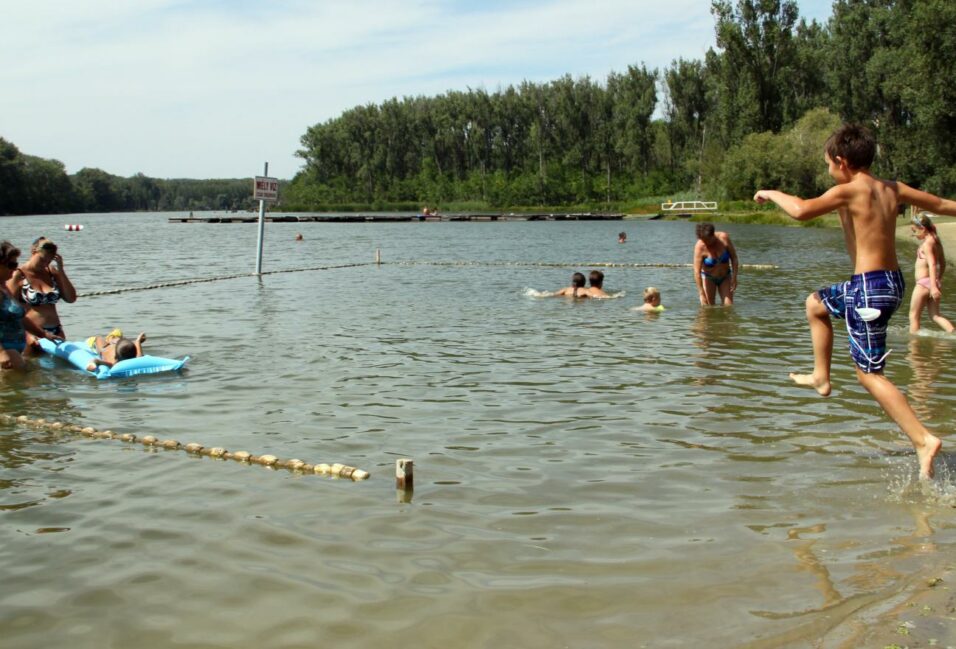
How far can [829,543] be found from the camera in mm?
5305

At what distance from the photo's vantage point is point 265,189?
2581 cm

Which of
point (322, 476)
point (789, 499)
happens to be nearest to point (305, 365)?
point (322, 476)

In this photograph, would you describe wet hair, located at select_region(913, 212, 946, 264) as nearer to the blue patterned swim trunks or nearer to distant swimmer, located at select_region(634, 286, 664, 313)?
distant swimmer, located at select_region(634, 286, 664, 313)

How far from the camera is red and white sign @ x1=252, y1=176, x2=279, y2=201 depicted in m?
25.5

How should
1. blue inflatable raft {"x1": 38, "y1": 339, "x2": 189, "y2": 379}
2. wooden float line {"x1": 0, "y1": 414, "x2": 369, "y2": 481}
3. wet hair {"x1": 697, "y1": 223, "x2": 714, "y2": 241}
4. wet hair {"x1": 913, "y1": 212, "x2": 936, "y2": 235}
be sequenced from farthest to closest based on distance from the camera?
wet hair {"x1": 697, "y1": 223, "x2": 714, "y2": 241}, wet hair {"x1": 913, "y1": 212, "x2": 936, "y2": 235}, blue inflatable raft {"x1": 38, "y1": 339, "x2": 189, "y2": 379}, wooden float line {"x1": 0, "y1": 414, "x2": 369, "y2": 481}

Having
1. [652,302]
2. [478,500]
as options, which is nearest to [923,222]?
[652,302]

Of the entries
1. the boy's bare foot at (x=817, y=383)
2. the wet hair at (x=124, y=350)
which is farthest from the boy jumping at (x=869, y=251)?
the wet hair at (x=124, y=350)

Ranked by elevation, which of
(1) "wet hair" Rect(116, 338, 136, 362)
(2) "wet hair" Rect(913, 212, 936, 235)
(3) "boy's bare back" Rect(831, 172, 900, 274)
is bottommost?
(1) "wet hair" Rect(116, 338, 136, 362)

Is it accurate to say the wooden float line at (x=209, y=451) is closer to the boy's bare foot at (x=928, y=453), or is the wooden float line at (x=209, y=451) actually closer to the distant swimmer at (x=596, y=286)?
the boy's bare foot at (x=928, y=453)

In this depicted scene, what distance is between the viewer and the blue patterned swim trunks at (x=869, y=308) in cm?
592

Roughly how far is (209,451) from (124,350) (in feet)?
15.4

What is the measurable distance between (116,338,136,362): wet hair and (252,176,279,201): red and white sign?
14226mm

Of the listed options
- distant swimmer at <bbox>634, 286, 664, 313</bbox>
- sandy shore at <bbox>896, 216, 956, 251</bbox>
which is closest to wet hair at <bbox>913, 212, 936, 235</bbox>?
distant swimmer at <bbox>634, 286, 664, 313</bbox>

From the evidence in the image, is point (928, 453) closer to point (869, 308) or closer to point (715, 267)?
point (869, 308)
